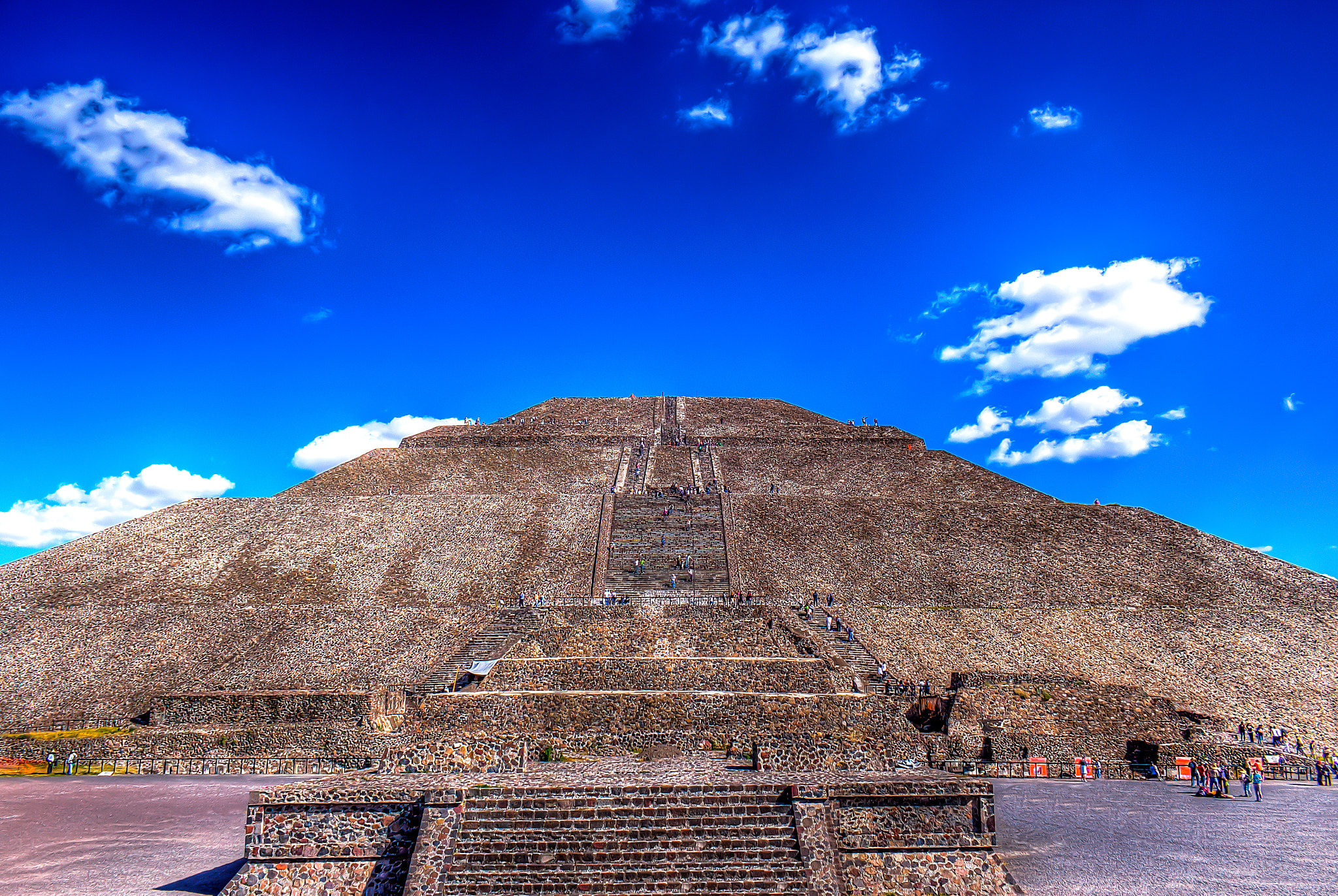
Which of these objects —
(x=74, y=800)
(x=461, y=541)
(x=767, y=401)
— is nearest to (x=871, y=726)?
(x=74, y=800)

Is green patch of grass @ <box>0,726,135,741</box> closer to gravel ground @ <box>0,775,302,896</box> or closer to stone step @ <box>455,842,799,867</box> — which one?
gravel ground @ <box>0,775,302,896</box>

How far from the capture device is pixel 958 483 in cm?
4419

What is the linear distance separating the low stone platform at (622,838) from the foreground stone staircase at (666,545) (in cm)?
2094

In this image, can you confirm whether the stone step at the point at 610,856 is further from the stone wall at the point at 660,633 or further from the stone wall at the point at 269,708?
the stone wall at the point at 660,633

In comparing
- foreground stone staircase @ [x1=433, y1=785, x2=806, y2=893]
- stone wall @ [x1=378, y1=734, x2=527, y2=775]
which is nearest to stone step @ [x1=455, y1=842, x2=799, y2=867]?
foreground stone staircase @ [x1=433, y1=785, x2=806, y2=893]

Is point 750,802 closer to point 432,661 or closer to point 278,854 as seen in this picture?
point 278,854

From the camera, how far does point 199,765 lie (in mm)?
17641

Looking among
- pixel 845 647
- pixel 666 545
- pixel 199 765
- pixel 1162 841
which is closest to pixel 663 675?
pixel 845 647

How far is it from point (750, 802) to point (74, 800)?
12.6m

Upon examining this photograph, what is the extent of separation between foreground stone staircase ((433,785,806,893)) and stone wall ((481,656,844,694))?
10.9 m

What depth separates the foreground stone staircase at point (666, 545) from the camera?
31.3 meters

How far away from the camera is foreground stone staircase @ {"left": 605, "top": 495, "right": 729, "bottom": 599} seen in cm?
3127

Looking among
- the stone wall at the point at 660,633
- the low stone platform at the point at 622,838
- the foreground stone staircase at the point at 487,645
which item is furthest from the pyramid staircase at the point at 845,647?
A: the low stone platform at the point at 622,838

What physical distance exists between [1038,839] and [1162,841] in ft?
5.88
